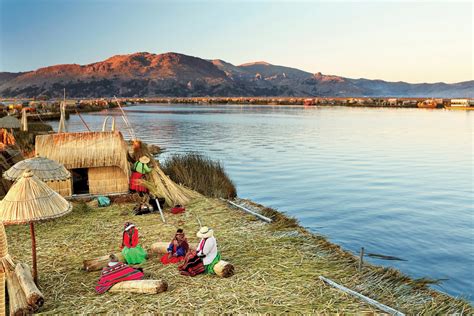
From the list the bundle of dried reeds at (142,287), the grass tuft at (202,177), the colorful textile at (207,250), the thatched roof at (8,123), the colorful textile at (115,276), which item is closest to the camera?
the bundle of dried reeds at (142,287)

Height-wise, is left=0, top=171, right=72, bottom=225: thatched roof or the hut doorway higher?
left=0, top=171, right=72, bottom=225: thatched roof

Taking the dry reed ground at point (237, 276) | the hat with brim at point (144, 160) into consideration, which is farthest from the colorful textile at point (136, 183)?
the dry reed ground at point (237, 276)

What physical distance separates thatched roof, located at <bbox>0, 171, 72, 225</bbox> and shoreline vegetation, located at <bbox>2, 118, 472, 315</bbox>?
127 centimetres

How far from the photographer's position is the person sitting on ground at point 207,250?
6645 mm

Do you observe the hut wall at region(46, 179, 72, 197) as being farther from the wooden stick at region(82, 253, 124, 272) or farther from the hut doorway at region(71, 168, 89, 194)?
the wooden stick at region(82, 253, 124, 272)

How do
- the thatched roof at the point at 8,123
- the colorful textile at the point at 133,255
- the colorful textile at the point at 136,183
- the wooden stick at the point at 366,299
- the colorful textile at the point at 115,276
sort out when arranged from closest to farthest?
the wooden stick at the point at 366,299 < the colorful textile at the point at 115,276 < the colorful textile at the point at 133,255 < the colorful textile at the point at 136,183 < the thatched roof at the point at 8,123

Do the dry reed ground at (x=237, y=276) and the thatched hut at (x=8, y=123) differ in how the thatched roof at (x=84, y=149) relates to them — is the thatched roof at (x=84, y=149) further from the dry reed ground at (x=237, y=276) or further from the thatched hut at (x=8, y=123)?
the thatched hut at (x=8, y=123)

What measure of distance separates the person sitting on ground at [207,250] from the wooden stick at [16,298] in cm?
251

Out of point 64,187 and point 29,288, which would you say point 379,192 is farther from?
point 29,288

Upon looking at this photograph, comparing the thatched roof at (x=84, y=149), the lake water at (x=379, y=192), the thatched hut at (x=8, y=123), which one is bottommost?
the lake water at (x=379, y=192)

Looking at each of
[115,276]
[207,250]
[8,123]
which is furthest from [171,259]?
[8,123]

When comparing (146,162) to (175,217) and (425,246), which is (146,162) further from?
(425,246)

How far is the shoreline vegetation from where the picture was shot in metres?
5.70

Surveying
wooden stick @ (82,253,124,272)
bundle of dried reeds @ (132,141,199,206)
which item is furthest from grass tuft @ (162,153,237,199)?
wooden stick @ (82,253,124,272)
